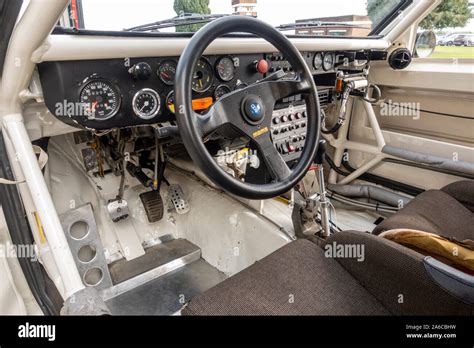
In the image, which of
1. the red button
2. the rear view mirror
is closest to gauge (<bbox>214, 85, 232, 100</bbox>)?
the red button

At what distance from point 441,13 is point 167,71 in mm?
1780

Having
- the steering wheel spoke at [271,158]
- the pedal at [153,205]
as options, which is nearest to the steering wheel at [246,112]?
the steering wheel spoke at [271,158]

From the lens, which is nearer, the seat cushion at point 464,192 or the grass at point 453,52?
the seat cushion at point 464,192

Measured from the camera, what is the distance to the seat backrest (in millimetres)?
823

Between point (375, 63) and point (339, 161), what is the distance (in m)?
0.71

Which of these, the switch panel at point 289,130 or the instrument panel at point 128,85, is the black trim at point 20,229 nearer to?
the instrument panel at point 128,85

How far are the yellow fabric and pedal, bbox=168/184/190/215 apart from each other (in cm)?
135

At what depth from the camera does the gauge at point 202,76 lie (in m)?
1.36

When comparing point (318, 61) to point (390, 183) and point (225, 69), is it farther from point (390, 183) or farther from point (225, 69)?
point (390, 183)

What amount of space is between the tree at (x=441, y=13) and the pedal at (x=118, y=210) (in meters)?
1.99

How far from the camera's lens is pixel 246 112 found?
1.05 meters

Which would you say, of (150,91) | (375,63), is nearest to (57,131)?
(150,91)

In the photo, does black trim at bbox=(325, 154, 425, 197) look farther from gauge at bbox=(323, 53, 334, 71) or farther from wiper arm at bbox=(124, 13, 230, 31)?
wiper arm at bbox=(124, 13, 230, 31)
